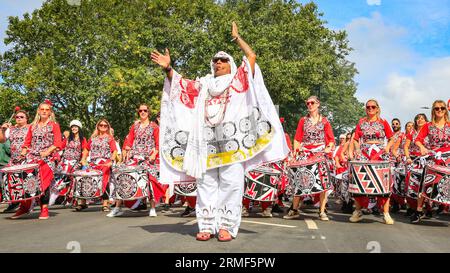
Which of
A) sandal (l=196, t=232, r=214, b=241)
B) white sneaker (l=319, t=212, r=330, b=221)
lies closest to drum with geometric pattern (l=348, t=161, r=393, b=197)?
white sneaker (l=319, t=212, r=330, b=221)

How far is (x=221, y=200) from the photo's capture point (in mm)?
6496

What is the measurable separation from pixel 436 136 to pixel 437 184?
2.91ft

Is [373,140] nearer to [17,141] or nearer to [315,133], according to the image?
[315,133]

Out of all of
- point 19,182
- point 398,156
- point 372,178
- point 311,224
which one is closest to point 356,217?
point 372,178

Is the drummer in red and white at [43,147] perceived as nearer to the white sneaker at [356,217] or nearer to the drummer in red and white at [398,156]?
the white sneaker at [356,217]

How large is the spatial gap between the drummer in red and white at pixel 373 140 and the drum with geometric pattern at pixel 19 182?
18.3 feet

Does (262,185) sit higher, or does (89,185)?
(262,185)

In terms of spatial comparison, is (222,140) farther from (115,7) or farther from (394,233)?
(115,7)

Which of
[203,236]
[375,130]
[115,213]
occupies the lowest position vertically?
[115,213]

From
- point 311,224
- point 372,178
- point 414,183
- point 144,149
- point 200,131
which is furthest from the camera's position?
point 144,149

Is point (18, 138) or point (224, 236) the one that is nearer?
point (224, 236)

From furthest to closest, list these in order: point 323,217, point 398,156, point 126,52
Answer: point 126,52
point 398,156
point 323,217

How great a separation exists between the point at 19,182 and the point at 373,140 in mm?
6109
